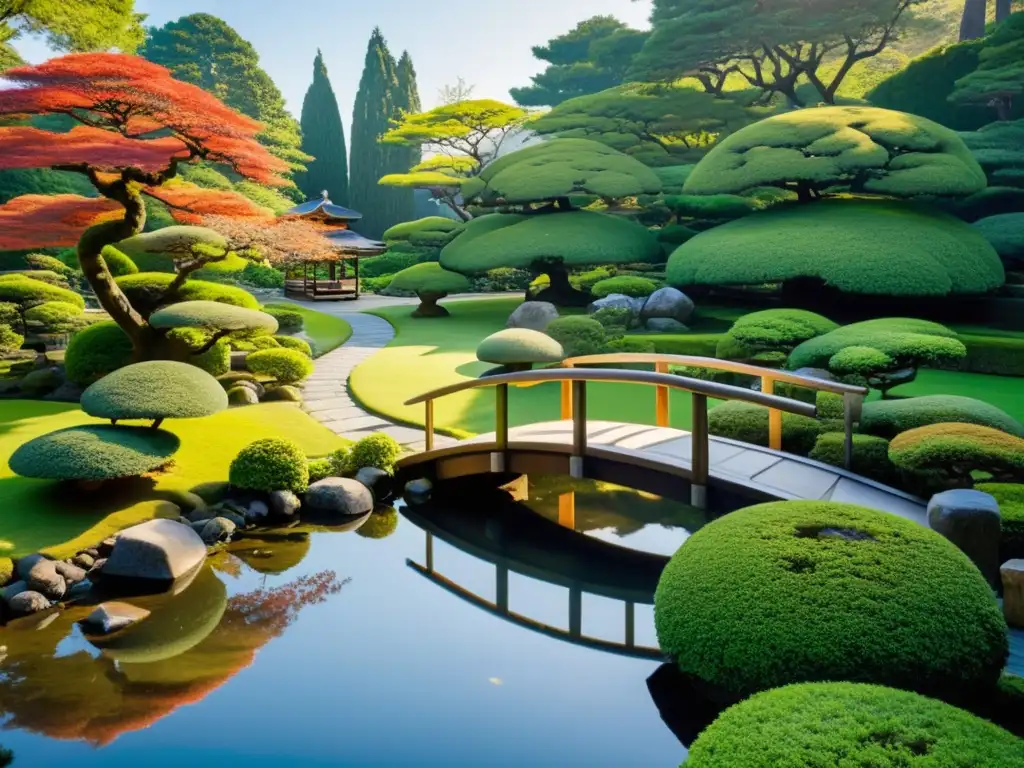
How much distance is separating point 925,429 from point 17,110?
9.16 meters

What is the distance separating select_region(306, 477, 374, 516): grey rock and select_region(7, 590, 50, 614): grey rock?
99.0 inches

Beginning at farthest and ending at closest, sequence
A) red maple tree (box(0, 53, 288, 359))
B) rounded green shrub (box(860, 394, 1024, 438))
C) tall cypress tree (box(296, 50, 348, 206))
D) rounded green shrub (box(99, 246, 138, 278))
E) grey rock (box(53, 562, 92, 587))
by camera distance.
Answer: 1. tall cypress tree (box(296, 50, 348, 206))
2. rounded green shrub (box(99, 246, 138, 278))
3. red maple tree (box(0, 53, 288, 359))
4. rounded green shrub (box(860, 394, 1024, 438))
5. grey rock (box(53, 562, 92, 587))

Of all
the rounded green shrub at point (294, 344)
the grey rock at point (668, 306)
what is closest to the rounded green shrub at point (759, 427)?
the grey rock at point (668, 306)

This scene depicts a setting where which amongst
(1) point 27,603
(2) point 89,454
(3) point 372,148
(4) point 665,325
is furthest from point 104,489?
(3) point 372,148

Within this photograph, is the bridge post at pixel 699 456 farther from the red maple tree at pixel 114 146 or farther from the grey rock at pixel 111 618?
the red maple tree at pixel 114 146

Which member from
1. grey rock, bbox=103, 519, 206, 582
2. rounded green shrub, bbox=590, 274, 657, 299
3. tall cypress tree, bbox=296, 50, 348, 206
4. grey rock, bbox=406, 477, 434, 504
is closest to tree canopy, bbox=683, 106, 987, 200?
rounded green shrub, bbox=590, 274, 657, 299

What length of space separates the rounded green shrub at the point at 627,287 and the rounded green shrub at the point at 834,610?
1232cm

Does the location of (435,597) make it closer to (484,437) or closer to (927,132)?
(484,437)

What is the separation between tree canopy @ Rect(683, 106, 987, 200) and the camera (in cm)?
1469

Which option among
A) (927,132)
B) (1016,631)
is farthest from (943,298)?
(1016,631)

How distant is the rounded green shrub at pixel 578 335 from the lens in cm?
1241

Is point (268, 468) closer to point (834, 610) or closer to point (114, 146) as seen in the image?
point (114, 146)

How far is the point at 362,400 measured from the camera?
11211mm

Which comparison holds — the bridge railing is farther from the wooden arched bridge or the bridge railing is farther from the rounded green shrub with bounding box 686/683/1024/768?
the rounded green shrub with bounding box 686/683/1024/768
